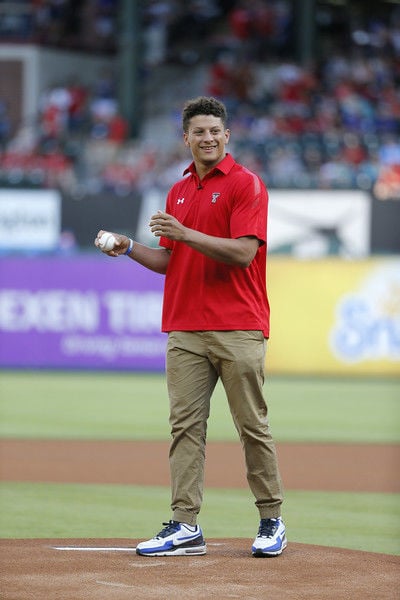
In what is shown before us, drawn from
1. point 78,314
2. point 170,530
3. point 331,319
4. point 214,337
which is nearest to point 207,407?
point 214,337

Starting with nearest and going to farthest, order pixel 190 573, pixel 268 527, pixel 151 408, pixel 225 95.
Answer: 1. pixel 190 573
2. pixel 268 527
3. pixel 151 408
4. pixel 225 95

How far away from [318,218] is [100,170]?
14.8 feet

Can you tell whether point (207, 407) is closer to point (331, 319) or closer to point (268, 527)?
point (268, 527)

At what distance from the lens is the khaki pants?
6.10 metres

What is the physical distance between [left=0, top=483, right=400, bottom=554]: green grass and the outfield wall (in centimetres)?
1034

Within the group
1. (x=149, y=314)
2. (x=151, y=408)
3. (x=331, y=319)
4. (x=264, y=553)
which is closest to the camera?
(x=264, y=553)

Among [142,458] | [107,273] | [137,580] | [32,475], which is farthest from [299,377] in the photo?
[137,580]

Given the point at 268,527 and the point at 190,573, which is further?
the point at 268,527

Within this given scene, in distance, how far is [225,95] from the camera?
26703 mm

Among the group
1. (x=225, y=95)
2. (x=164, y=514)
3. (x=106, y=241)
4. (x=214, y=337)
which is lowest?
(x=164, y=514)

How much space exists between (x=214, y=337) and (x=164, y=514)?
7.33ft

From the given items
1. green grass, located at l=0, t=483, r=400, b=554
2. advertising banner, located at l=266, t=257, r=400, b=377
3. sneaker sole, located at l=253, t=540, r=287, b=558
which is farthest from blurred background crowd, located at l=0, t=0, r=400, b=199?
sneaker sole, located at l=253, t=540, r=287, b=558

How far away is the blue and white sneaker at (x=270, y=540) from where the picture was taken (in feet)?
19.9

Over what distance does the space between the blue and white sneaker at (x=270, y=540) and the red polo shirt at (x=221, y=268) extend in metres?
0.93
